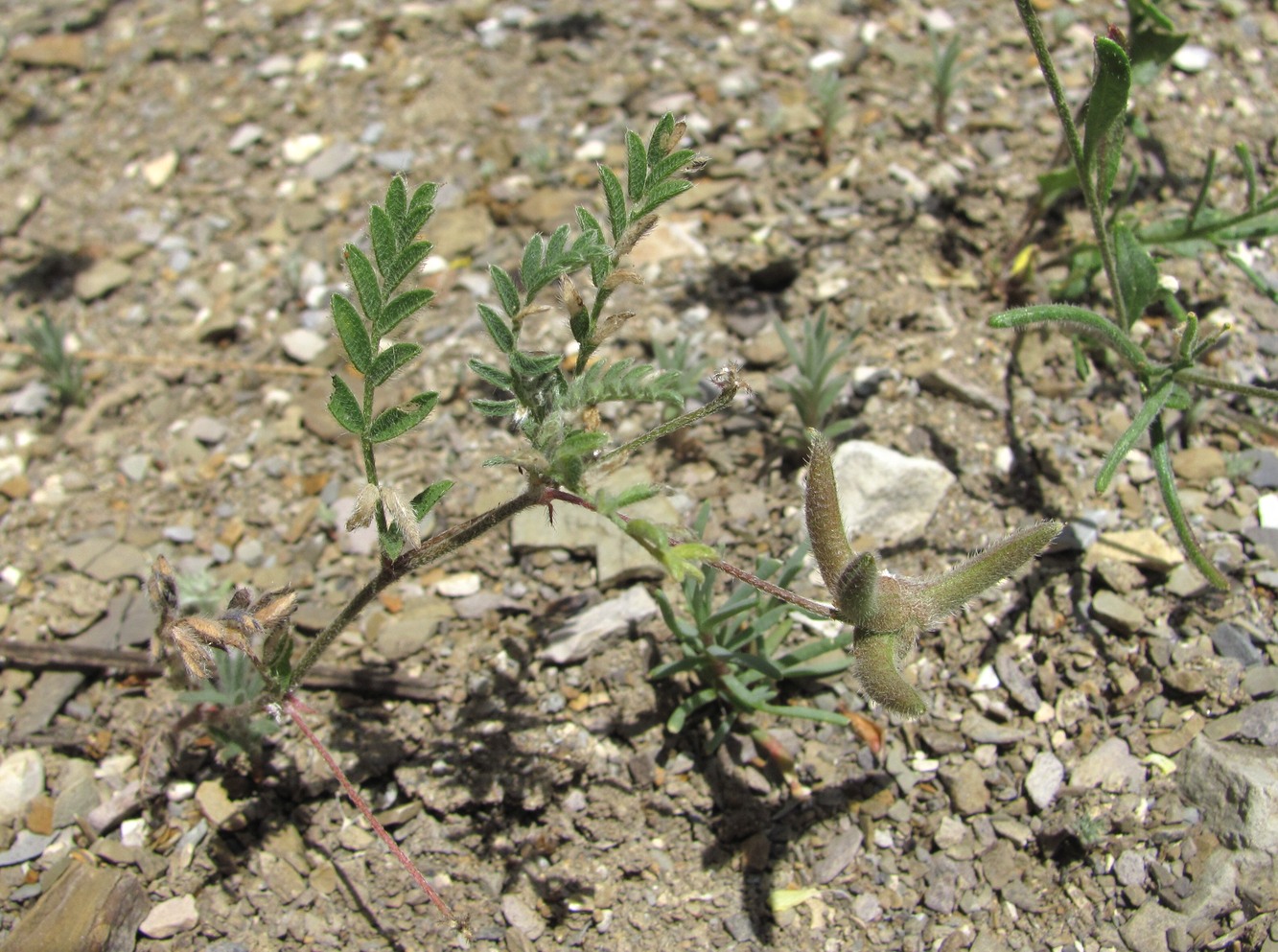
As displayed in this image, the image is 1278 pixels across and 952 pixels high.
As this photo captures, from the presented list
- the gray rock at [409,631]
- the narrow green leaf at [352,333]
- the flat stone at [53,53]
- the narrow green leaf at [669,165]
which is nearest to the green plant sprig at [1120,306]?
the narrow green leaf at [669,165]

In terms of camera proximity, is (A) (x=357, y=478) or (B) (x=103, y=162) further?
(B) (x=103, y=162)

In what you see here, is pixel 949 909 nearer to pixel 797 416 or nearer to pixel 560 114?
pixel 797 416

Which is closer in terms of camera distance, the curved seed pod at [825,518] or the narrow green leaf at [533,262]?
the narrow green leaf at [533,262]

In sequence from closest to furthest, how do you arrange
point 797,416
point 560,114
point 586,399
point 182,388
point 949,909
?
point 586,399 → point 949,909 → point 797,416 → point 182,388 → point 560,114

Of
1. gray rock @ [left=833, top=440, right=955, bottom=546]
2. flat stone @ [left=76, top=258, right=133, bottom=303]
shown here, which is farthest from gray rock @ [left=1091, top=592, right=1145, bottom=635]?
flat stone @ [left=76, top=258, right=133, bottom=303]

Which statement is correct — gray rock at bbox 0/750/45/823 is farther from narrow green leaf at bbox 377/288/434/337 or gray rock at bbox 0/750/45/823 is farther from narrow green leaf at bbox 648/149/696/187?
narrow green leaf at bbox 648/149/696/187

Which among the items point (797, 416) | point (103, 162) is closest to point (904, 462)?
point (797, 416)

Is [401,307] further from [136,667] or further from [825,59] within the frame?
[825,59]

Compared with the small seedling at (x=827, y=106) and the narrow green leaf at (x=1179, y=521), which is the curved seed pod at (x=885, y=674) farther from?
the small seedling at (x=827, y=106)
